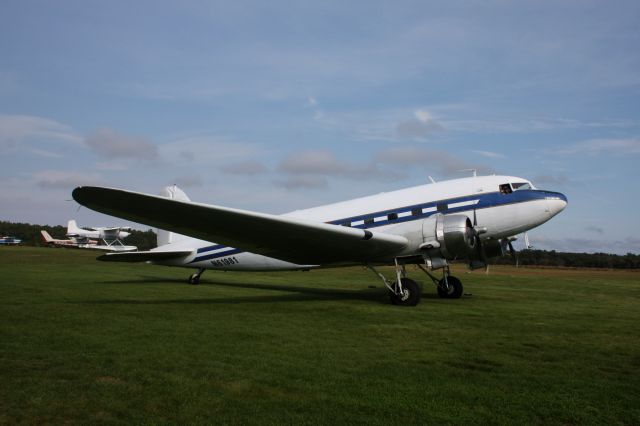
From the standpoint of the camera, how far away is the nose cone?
14.9 metres

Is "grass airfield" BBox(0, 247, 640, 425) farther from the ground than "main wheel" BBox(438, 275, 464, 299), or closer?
closer

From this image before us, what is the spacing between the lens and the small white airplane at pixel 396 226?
11.9 metres

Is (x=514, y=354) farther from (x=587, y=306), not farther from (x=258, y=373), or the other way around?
(x=587, y=306)

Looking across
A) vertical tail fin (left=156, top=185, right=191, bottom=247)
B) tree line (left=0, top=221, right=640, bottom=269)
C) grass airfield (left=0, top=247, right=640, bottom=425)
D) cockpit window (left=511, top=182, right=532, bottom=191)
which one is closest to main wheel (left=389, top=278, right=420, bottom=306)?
grass airfield (left=0, top=247, right=640, bottom=425)

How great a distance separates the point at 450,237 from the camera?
13625mm

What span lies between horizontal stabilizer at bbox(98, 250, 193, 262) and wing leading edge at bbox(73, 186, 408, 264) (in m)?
6.95

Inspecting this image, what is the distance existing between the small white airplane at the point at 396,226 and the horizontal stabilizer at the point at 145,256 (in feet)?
14.8

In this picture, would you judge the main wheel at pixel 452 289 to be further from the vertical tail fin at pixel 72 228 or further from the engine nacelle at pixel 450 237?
the vertical tail fin at pixel 72 228

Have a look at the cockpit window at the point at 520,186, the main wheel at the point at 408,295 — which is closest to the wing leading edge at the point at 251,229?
the main wheel at the point at 408,295

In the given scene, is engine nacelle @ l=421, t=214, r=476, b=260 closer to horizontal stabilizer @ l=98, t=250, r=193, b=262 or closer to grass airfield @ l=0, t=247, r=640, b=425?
grass airfield @ l=0, t=247, r=640, b=425

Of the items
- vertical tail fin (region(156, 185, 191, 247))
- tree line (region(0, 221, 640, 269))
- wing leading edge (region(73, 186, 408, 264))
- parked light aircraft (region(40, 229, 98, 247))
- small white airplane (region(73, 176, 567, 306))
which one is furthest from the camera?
parked light aircraft (region(40, 229, 98, 247))

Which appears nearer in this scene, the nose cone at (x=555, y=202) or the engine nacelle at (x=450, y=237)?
the engine nacelle at (x=450, y=237)

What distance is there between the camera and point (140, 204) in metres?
10.5

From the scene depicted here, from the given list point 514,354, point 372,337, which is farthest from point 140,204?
point 514,354
